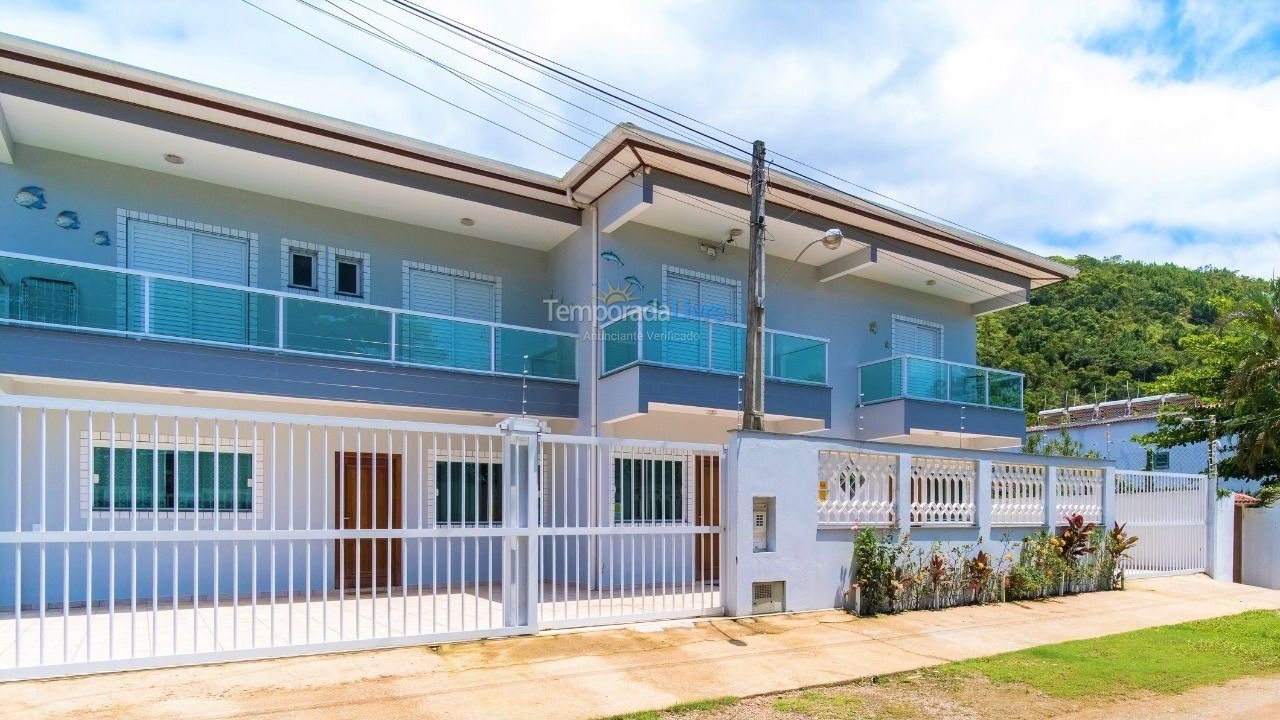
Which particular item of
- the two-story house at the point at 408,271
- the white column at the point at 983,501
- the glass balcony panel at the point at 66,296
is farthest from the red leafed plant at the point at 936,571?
the glass balcony panel at the point at 66,296

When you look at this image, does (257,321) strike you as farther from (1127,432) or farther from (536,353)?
(1127,432)

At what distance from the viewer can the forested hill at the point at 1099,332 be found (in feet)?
113

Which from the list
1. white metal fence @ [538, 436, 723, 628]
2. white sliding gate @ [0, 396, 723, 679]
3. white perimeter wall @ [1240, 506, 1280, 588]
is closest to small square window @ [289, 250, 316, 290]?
white sliding gate @ [0, 396, 723, 679]

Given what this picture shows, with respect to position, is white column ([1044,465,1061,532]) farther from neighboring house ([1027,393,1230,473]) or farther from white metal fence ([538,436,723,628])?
neighboring house ([1027,393,1230,473])

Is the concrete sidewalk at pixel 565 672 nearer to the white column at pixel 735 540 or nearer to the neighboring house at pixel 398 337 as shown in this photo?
the white column at pixel 735 540

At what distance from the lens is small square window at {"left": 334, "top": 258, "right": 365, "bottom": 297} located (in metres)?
13.7

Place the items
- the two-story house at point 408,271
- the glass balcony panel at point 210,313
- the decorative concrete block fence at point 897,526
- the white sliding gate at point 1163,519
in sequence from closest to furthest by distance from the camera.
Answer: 1. the decorative concrete block fence at point 897,526
2. the two-story house at point 408,271
3. the glass balcony panel at point 210,313
4. the white sliding gate at point 1163,519

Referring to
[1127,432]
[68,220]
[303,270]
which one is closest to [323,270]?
[303,270]

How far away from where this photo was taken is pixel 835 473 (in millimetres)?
10562

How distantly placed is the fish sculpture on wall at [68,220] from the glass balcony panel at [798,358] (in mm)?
10410

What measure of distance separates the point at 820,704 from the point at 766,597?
336cm

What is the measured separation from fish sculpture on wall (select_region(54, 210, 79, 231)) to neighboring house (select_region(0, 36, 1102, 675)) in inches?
1.1

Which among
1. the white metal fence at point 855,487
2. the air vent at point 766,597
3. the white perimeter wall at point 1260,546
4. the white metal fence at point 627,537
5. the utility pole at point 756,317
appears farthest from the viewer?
the white perimeter wall at point 1260,546

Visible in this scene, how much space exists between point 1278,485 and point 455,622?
15221 millimetres
